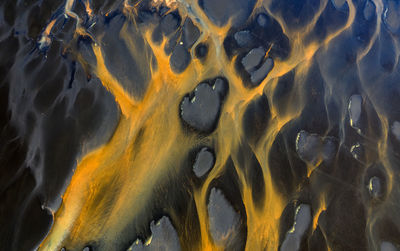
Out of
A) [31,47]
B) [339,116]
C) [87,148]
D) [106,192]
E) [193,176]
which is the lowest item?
[339,116]

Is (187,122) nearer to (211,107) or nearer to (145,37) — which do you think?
(211,107)

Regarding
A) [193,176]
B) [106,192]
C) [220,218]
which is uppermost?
[106,192]

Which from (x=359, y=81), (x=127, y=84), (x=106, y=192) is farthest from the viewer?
(x=359, y=81)

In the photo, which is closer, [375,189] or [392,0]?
[375,189]

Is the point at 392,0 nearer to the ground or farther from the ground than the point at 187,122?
nearer to the ground

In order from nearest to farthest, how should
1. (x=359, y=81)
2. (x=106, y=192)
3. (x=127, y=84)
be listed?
1. (x=106, y=192)
2. (x=127, y=84)
3. (x=359, y=81)

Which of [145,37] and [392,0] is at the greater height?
[145,37]

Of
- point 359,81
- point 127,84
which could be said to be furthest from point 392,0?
point 127,84

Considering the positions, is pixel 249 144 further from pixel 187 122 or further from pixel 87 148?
pixel 87 148

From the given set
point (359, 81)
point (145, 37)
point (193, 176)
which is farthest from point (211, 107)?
point (359, 81)
